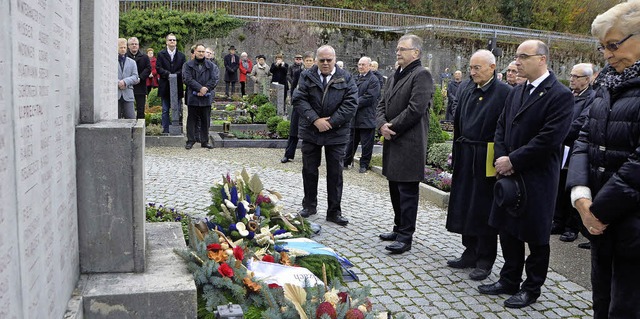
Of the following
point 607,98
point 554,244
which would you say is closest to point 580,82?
point 554,244

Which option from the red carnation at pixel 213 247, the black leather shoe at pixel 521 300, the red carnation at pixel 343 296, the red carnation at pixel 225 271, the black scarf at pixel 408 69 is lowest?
the black leather shoe at pixel 521 300

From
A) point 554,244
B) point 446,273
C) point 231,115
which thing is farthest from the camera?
point 231,115

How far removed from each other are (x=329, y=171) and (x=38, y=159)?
478cm

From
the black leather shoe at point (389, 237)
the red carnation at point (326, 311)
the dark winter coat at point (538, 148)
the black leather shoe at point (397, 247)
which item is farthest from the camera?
the black leather shoe at point (389, 237)

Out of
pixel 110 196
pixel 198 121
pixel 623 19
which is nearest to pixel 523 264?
pixel 623 19

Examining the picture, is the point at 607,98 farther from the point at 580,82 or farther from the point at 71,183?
the point at 580,82

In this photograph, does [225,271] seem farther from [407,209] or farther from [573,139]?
[573,139]

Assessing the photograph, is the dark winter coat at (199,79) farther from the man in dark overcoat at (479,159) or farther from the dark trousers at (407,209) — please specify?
the man in dark overcoat at (479,159)

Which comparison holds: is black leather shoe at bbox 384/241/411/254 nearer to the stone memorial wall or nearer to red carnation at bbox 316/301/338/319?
red carnation at bbox 316/301/338/319

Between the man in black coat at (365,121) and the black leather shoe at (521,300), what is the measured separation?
603 centimetres

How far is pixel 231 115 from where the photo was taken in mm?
16891

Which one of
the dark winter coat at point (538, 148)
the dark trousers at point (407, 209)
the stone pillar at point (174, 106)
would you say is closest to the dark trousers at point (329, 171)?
the dark trousers at point (407, 209)

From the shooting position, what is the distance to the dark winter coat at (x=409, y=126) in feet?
→ 18.4

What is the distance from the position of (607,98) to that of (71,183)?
9.72ft
